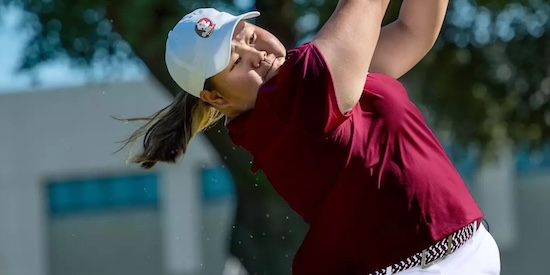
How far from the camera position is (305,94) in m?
2.98

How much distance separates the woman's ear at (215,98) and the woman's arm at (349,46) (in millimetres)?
302

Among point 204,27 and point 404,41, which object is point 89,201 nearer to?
point 404,41

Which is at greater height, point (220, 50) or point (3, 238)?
point (220, 50)

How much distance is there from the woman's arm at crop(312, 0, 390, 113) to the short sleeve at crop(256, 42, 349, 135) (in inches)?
0.9

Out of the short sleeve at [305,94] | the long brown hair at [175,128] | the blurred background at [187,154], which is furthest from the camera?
the blurred background at [187,154]

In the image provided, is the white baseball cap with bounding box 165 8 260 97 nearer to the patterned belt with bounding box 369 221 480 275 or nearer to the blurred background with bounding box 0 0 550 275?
the patterned belt with bounding box 369 221 480 275

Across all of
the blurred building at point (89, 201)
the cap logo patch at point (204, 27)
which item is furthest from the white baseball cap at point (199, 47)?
the blurred building at point (89, 201)

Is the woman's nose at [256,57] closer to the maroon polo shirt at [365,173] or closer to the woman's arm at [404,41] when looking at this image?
the maroon polo shirt at [365,173]

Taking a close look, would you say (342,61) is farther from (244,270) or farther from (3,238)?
(3,238)

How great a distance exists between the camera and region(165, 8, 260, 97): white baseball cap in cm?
308

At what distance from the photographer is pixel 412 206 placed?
312 cm

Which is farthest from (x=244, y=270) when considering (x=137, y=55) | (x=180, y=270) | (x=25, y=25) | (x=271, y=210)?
(x=180, y=270)

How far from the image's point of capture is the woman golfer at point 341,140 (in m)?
2.99

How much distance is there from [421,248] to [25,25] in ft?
24.3
